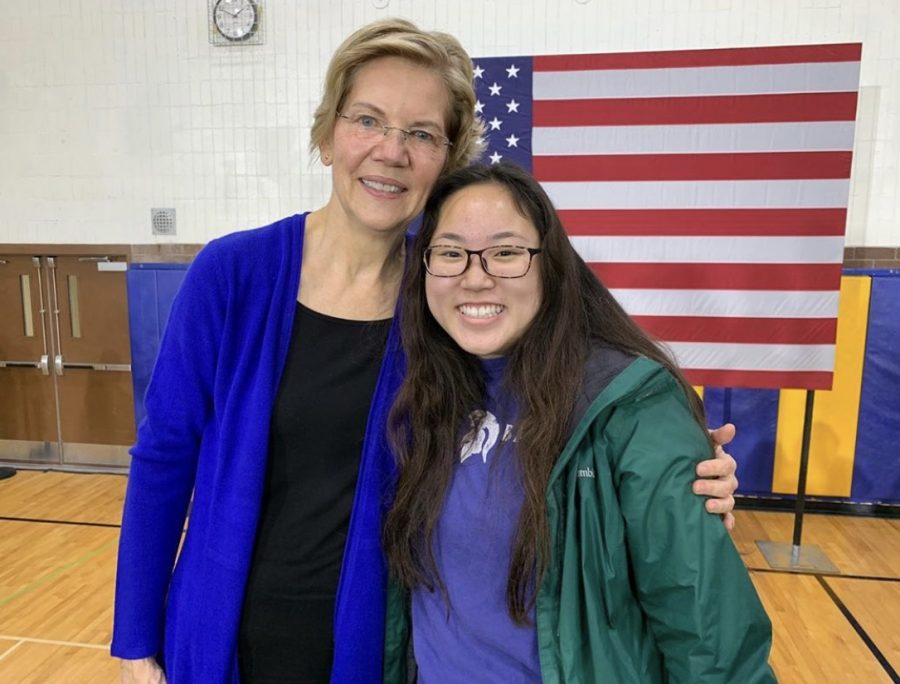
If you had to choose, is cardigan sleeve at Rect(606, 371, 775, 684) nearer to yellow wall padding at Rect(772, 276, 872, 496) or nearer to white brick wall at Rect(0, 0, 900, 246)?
yellow wall padding at Rect(772, 276, 872, 496)

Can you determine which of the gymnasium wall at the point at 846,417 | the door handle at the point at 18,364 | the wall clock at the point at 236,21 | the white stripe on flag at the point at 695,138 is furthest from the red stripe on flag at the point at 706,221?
the door handle at the point at 18,364

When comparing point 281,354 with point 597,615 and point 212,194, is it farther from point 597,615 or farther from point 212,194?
point 212,194

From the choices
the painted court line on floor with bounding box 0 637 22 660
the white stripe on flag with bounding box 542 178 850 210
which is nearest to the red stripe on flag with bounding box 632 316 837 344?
the white stripe on flag with bounding box 542 178 850 210

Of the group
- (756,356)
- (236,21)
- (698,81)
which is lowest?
(756,356)

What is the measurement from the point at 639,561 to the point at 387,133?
32.2 inches

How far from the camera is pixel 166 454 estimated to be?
122cm

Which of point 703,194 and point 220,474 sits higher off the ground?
point 703,194

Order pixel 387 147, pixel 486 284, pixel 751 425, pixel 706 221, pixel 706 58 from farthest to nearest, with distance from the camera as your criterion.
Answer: pixel 751 425, pixel 706 221, pixel 706 58, pixel 387 147, pixel 486 284

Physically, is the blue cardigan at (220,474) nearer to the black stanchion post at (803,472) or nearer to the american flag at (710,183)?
the american flag at (710,183)

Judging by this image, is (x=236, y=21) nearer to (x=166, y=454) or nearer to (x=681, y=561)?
(x=166, y=454)

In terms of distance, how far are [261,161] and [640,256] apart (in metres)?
2.69

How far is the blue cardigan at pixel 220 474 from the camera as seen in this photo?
1165mm

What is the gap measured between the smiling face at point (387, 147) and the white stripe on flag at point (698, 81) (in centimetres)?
233

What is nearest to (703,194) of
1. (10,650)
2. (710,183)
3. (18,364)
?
(710,183)
